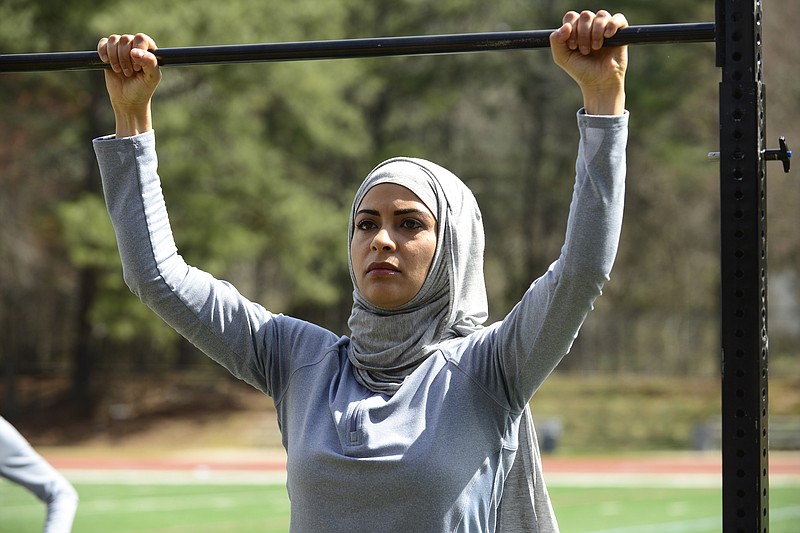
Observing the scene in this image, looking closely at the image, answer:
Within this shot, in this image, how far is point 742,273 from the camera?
7.59 ft

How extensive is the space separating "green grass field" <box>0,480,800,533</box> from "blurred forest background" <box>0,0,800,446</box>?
7776 mm

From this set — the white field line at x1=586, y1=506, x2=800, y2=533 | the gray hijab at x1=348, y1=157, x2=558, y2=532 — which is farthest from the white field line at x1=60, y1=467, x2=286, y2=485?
the gray hijab at x1=348, y1=157, x2=558, y2=532

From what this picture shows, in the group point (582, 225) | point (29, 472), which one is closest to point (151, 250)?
point (582, 225)

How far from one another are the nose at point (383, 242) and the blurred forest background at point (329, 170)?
57.5 feet

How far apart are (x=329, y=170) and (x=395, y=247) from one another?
2369 centimetres

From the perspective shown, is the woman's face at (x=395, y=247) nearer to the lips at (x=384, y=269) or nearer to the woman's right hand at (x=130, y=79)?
the lips at (x=384, y=269)

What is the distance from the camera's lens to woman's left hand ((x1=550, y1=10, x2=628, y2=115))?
2240mm

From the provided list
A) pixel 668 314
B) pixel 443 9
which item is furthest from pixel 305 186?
pixel 668 314

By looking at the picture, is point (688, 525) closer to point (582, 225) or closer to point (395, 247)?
point (395, 247)

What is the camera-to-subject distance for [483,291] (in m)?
2.57

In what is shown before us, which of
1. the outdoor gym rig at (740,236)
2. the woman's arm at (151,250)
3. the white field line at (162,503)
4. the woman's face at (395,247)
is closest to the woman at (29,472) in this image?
the woman's arm at (151,250)

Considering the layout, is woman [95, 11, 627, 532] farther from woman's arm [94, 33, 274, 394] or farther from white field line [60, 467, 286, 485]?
white field line [60, 467, 286, 485]

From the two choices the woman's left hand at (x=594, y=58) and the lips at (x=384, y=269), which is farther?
the lips at (x=384, y=269)

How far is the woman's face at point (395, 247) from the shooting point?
2.41 meters
